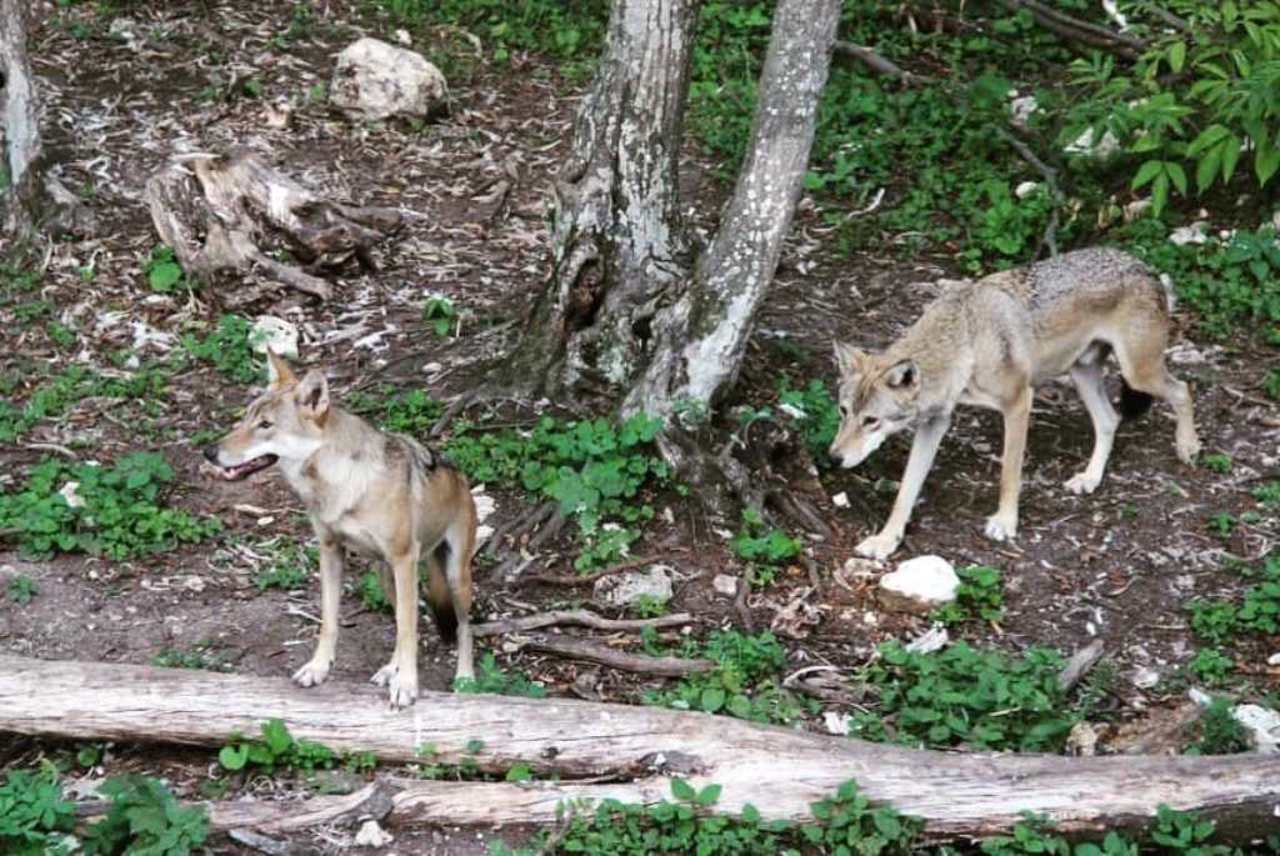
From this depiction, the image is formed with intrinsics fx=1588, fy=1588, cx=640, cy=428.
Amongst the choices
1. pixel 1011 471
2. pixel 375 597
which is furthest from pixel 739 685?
pixel 1011 471

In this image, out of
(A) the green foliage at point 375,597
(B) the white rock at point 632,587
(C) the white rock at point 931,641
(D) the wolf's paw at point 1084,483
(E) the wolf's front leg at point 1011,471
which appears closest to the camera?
(C) the white rock at point 931,641

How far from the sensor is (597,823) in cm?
651

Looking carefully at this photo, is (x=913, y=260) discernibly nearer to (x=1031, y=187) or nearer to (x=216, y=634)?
(x=1031, y=187)

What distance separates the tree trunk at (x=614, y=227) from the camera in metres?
9.65

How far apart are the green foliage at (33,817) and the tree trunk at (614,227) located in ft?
14.2

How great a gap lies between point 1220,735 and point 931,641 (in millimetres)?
1608

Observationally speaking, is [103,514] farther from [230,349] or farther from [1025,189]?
[1025,189]

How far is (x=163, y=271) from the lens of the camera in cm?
1143

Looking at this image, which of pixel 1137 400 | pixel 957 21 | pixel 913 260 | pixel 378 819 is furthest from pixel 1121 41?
pixel 378 819

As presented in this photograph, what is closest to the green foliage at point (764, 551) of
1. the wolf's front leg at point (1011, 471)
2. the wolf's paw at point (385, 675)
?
the wolf's front leg at point (1011, 471)

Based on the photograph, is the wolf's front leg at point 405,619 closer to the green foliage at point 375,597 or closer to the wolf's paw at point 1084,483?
the green foliage at point 375,597

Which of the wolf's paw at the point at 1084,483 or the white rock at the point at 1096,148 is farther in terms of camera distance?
the white rock at the point at 1096,148

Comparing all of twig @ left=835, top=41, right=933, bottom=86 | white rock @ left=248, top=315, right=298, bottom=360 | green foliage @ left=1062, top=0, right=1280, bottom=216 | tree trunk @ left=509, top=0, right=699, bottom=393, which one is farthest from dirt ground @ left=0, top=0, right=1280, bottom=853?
twig @ left=835, top=41, right=933, bottom=86

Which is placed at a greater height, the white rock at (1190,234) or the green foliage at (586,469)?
the white rock at (1190,234)
